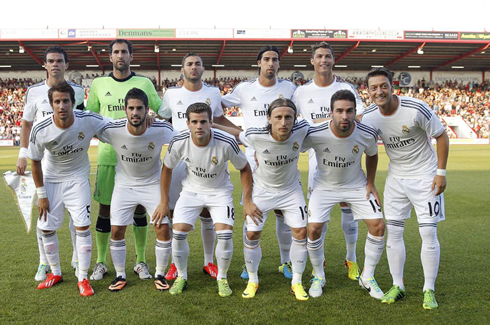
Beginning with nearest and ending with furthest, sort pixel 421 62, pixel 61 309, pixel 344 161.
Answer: pixel 61 309 < pixel 344 161 < pixel 421 62

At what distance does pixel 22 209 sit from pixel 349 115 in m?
3.76

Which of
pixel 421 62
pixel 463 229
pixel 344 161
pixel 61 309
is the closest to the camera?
pixel 61 309

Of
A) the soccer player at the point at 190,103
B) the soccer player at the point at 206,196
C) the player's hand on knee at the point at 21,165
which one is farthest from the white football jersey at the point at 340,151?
the player's hand on knee at the point at 21,165

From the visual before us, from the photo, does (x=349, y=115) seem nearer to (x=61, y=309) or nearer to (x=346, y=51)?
(x=61, y=309)

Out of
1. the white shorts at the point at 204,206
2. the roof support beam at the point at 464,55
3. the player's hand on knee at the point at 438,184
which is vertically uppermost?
the roof support beam at the point at 464,55

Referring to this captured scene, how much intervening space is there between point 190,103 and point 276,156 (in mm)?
1353

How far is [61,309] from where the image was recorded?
3.79 meters

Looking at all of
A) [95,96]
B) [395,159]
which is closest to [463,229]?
[395,159]

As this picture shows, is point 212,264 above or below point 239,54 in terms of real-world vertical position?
below

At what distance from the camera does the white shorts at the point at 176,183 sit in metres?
4.82

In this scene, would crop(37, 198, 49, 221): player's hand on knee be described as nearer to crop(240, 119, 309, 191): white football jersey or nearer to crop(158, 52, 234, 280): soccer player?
crop(158, 52, 234, 280): soccer player

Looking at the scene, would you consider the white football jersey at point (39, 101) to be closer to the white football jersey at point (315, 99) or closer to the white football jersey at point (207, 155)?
the white football jersey at point (207, 155)

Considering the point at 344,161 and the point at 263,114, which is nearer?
the point at 344,161

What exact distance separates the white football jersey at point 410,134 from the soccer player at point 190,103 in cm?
184
